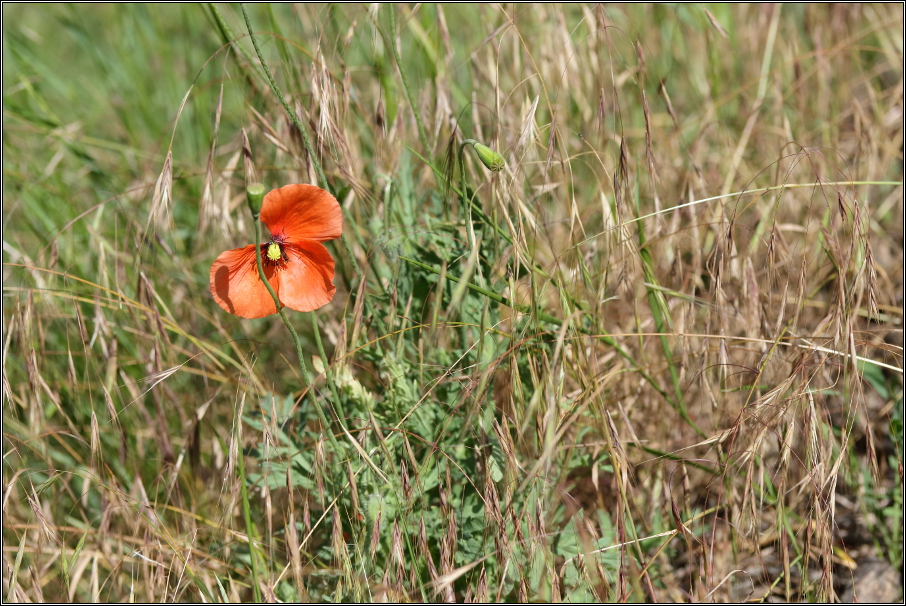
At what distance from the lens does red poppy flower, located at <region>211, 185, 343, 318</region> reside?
106 centimetres

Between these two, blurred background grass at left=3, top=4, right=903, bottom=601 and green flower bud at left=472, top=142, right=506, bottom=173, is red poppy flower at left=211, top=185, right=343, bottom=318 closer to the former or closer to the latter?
blurred background grass at left=3, top=4, right=903, bottom=601

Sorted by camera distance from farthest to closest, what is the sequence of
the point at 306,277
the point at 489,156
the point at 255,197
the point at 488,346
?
1. the point at 488,346
2. the point at 306,277
3. the point at 489,156
4. the point at 255,197

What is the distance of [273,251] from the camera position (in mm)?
1101

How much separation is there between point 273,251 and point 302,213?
8 cm

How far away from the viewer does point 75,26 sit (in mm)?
2217

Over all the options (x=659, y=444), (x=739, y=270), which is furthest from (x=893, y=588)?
(x=739, y=270)

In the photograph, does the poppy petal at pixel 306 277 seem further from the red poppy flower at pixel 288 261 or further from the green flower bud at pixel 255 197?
the green flower bud at pixel 255 197

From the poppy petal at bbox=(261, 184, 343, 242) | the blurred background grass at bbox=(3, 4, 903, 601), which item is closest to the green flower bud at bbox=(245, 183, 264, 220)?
the poppy petal at bbox=(261, 184, 343, 242)

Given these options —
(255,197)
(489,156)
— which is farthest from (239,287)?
(489,156)

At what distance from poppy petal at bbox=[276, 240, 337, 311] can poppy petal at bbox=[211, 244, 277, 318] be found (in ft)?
0.12

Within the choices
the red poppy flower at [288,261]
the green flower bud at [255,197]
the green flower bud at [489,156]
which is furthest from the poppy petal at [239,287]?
the green flower bud at [489,156]

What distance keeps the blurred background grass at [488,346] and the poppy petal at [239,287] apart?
0.28 feet

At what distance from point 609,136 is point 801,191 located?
50 cm

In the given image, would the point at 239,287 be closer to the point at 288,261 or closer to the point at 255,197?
the point at 288,261
